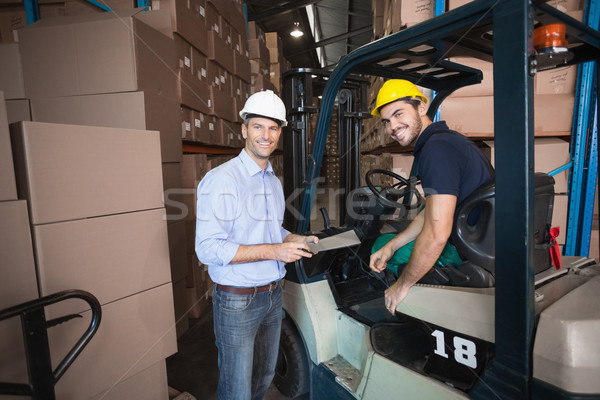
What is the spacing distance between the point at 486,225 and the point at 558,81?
268 cm

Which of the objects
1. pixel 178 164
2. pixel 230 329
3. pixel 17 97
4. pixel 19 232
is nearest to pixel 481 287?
pixel 230 329

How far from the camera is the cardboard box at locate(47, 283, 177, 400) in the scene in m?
1.49

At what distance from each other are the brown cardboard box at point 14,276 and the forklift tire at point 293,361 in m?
1.39

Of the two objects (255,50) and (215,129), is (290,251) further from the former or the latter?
(255,50)

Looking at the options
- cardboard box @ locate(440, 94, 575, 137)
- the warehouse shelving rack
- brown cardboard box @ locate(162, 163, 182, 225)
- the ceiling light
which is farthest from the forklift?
the ceiling light

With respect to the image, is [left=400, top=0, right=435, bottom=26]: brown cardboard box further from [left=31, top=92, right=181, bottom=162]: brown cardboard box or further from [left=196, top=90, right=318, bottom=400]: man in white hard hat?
[left=31, top=92, right=181, bottom=162]: brown cardboard box

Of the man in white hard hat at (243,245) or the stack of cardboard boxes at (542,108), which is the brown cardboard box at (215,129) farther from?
the man in white hard hat at (243,245)

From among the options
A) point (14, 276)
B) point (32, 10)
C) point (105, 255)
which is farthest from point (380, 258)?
point (32, 10)

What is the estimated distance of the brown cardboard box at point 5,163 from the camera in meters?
1.25

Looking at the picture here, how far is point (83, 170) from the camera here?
1.50 metres

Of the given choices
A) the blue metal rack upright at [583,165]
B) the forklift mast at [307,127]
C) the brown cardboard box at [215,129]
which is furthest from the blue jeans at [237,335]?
the blue metal rack upright at [583,165]

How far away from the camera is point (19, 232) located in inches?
50.9

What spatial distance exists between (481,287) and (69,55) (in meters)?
3.09

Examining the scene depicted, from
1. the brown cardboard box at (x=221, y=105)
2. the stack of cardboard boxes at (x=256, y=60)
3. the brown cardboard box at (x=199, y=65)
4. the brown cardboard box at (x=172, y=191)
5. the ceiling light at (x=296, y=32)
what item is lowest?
the brown cardboard box at (x=172, y=191)
